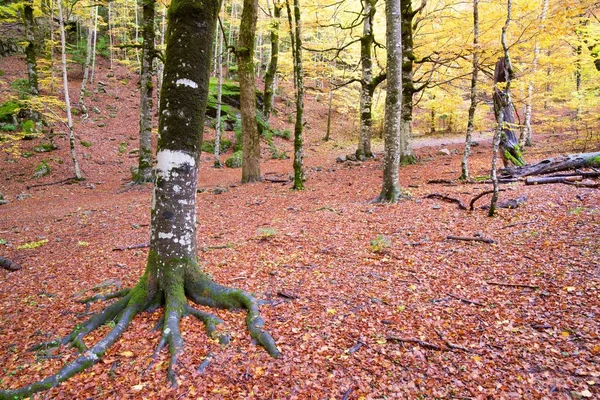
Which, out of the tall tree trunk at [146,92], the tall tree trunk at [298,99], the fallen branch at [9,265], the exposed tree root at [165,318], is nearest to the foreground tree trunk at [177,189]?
the exposed tree root at [165,318]

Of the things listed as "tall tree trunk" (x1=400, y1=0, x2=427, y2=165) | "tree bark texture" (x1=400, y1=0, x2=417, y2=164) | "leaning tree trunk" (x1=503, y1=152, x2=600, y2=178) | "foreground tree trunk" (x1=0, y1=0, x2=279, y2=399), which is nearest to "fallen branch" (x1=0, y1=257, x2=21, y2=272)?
"foreground tree trunk" (x1=0, y1=0, x2=279, y2=399)

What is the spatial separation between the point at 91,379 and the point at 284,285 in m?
2.36

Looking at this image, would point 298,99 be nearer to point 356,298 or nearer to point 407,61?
point 407,61

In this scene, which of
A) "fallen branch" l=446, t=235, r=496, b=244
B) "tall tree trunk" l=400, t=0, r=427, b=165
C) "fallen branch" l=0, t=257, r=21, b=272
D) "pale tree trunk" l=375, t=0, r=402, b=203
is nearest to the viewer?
"fallen branch" l=446, t=235, r=496, b=244

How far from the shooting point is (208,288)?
394 cm

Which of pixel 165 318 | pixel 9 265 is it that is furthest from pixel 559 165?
pixel 9 265

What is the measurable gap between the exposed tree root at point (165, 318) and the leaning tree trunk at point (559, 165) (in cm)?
925

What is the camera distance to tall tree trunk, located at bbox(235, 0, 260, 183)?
11617 mm

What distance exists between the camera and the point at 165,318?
11.5 feet

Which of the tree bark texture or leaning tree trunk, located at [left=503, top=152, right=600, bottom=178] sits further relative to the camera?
the tree bark texture

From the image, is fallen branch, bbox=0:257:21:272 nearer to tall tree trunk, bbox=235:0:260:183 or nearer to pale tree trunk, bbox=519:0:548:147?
tall tree trunk, bbox=235:0:260:183

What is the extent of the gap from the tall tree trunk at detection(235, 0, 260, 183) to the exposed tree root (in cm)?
889

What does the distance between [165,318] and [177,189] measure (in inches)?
56.8

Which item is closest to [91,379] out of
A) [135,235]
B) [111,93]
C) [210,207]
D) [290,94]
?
[135,235]
